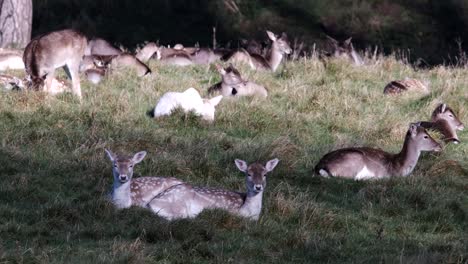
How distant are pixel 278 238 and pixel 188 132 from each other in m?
3.90

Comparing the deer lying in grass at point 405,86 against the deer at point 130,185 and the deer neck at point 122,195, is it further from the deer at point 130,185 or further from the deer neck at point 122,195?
the deer neck at point 122,195

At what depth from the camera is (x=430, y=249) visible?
8.62 m

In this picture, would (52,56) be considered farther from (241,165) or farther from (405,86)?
(241,165)

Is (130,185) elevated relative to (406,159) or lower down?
elevated

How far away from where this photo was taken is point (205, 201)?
923cm

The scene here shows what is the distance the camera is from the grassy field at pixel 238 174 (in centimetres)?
834

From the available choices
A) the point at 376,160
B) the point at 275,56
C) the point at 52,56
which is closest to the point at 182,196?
the point at 376,160

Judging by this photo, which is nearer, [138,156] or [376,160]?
[138,156]

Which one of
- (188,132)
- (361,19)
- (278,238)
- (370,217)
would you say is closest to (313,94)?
(188,132)

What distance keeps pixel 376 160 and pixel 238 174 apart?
148 cm

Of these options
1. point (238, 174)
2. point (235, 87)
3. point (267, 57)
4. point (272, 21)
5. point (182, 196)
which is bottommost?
point (272, 21)

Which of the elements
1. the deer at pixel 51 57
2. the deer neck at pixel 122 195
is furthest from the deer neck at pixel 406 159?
the deer at pixel 51 57

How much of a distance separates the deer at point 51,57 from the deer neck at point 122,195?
4.76m

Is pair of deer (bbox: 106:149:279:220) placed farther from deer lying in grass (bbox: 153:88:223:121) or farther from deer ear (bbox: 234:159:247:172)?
deer lying in grass (bbox: 153:88:223:121)
